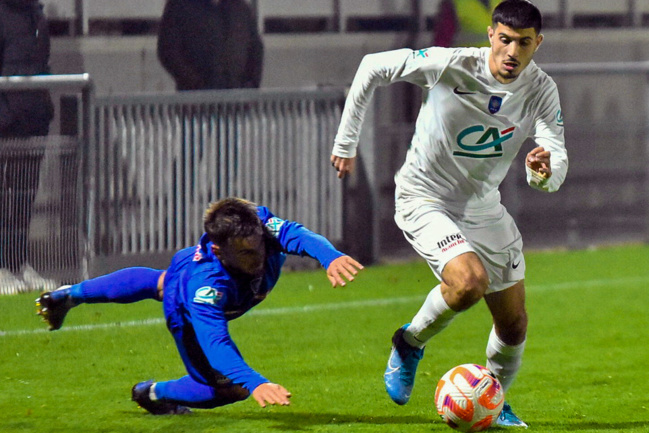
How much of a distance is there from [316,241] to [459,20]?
7.55 m

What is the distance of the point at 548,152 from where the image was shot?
17.3ft

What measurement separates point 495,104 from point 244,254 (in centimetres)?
133

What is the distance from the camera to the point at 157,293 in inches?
225

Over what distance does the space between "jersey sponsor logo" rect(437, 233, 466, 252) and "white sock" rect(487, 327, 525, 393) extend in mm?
510

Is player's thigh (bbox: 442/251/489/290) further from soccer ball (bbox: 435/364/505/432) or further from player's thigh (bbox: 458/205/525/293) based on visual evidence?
soccer ball (bbox: 435/364/505/432)

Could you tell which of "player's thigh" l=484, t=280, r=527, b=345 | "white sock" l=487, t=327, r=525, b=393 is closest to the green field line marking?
"white sock" l=487, t=327, r=525, b=393

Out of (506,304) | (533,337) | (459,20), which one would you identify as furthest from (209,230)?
(459,20)

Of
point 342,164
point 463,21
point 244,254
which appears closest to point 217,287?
point 244,254

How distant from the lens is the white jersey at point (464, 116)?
551cm

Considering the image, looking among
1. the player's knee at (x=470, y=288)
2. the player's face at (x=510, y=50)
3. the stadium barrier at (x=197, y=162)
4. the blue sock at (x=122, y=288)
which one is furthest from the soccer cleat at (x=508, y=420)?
the stadium barrier at (x=197, y=162)

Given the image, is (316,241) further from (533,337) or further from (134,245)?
(134,245)

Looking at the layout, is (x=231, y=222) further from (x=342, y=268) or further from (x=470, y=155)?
(x=470, y=155)

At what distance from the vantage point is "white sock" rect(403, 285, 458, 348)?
5453 mm

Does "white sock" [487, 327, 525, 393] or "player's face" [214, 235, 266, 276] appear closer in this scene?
"player's face" [214, 235, 266, 276]
